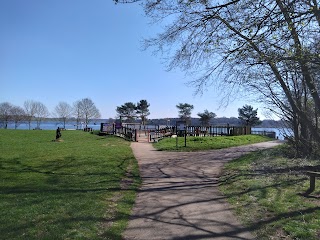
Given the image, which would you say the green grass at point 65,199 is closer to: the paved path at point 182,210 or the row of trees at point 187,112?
the paved path at point 182,210

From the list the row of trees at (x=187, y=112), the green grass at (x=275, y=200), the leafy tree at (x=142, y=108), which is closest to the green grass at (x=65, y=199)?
the green grass at (x=275, y=200)

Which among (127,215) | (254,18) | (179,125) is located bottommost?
(127,215)

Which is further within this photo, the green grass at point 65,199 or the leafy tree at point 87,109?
the leafy tree at point 87,109

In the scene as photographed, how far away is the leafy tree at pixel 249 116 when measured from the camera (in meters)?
65.1

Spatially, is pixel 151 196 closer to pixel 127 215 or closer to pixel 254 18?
pixel 127 215

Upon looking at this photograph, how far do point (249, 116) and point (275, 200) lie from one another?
200 ft

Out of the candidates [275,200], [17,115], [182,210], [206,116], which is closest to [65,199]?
[182,210]

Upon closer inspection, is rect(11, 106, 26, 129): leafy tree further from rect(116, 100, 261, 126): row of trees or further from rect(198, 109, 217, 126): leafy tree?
rect(198, 109, 217, 126): leafy tree

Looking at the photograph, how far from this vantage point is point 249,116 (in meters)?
66.1

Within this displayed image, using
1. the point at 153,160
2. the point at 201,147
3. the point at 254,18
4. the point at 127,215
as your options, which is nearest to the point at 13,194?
the point at 127,215

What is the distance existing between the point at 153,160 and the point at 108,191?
7547 mm

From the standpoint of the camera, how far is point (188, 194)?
8.51 metres

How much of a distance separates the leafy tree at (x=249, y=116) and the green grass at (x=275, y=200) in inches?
2148

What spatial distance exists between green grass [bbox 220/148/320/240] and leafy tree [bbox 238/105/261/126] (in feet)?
179
